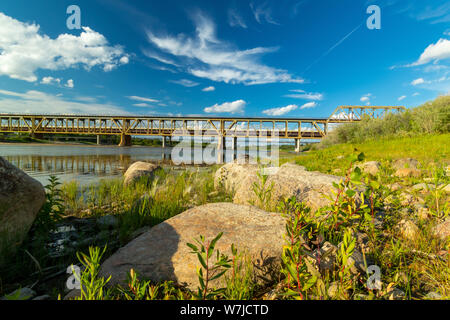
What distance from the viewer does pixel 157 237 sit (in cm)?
199

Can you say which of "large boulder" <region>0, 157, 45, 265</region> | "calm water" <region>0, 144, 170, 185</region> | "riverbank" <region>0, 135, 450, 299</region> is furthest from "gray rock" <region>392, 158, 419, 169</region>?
"calm water" <region>0, 144, 170, 185</region>

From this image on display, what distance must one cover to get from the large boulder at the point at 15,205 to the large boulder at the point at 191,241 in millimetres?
1546

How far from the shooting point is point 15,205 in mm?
2379

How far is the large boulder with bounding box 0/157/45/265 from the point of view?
225 cm

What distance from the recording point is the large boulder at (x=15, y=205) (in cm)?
225

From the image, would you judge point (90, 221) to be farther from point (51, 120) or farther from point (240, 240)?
point (51, 120)

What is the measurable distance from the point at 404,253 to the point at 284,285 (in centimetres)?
127

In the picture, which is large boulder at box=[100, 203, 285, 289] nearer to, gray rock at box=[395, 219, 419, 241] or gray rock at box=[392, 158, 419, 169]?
gray rock at box=[395, 219, 419, 241]

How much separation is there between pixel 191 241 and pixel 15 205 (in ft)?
7.70

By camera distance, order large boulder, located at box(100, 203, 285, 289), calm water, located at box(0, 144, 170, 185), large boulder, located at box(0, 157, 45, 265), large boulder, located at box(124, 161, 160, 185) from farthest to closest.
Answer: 1. calm water, located at box(0, 144, 170, 185)
2. large boulder, located at box(124, 161, 160, 185)
3. large boulder, located at box(0, 157, 45, 265)
4. large boulder, located at box(100, 203, 285, 289)

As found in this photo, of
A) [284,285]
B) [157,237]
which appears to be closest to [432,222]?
[284,285]

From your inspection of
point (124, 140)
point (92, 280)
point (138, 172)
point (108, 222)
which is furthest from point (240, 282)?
point (124, 140)

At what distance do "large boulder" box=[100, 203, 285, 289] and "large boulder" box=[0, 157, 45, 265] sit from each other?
155 cm
